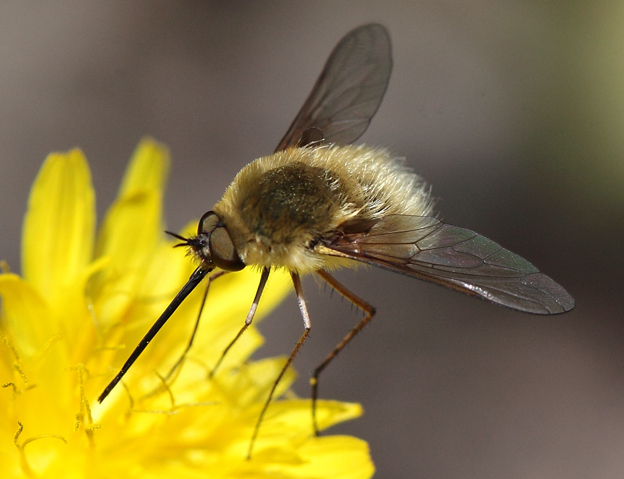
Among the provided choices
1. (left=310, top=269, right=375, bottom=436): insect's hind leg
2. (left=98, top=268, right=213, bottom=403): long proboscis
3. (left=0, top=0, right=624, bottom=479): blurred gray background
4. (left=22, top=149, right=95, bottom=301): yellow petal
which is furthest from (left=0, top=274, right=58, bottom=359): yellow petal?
(left=0, top=0, right=624, bottom=479): blurred gray background

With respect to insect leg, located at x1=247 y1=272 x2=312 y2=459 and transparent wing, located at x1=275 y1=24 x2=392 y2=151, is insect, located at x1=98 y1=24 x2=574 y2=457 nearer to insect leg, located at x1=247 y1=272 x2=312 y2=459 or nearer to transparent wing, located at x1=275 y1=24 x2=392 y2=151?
insect leg, located at x1=247 y1=272 x2=312 y2=459

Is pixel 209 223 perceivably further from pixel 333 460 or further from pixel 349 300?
pixel 333 460

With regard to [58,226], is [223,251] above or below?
above

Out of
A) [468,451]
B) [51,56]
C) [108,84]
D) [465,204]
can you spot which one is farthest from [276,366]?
[51,56]

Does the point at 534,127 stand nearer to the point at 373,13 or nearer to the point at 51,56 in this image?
the point at 373,13

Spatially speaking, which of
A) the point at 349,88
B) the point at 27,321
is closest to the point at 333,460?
the point at 27,321

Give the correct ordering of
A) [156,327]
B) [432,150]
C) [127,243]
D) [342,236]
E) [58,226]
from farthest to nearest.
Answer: [432,150]
[127,243]
[58,226]
[342,236]
[156,327]
